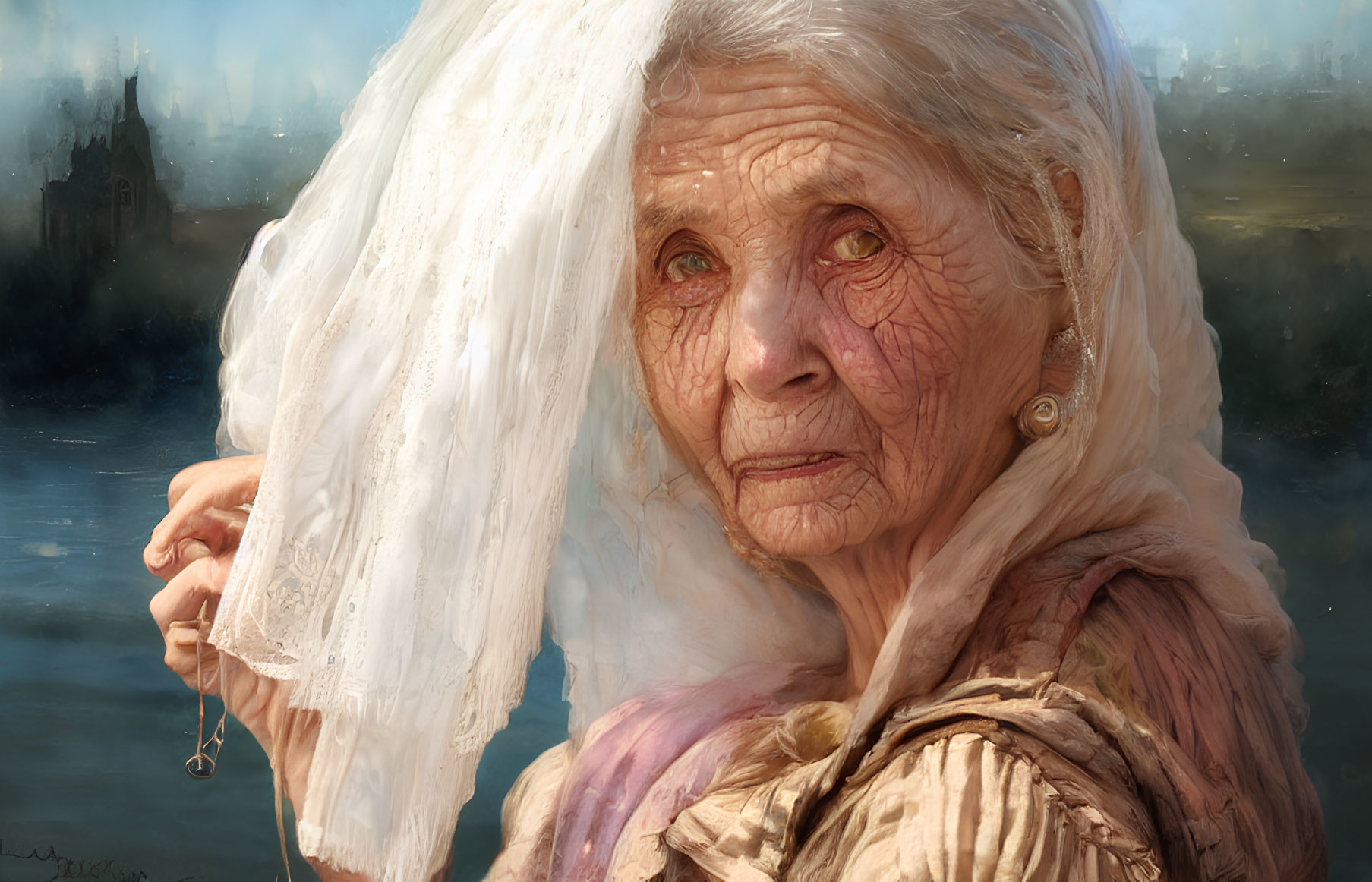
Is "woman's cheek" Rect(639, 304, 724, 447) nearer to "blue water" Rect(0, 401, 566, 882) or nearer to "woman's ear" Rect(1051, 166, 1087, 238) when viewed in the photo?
"woman's ear" Rect(1051, 166, 1087, 238)

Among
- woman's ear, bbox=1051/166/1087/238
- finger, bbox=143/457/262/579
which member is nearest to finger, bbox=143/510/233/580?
finger, bbox=143/457/262/579

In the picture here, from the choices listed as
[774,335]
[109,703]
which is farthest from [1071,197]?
[109,703]

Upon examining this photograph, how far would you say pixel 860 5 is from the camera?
2.93 ft

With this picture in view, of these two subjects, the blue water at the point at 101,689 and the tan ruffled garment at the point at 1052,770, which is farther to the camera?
the blue water at the point at 101,689

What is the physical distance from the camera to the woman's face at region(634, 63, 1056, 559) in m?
0.93

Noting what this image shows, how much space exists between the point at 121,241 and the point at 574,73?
695 mm

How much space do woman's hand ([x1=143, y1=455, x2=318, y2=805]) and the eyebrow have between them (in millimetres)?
538

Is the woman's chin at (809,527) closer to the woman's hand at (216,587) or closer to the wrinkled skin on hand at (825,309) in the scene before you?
the wrinkled skin on hand at (825,309)

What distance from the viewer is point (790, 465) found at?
100 centimetres

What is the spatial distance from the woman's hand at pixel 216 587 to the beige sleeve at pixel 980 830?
673 mm

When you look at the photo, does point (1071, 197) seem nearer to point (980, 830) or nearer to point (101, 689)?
point (980, 830)

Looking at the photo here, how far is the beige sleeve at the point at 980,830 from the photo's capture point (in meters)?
0.81

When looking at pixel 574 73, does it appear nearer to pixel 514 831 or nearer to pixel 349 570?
pixel 349 570
